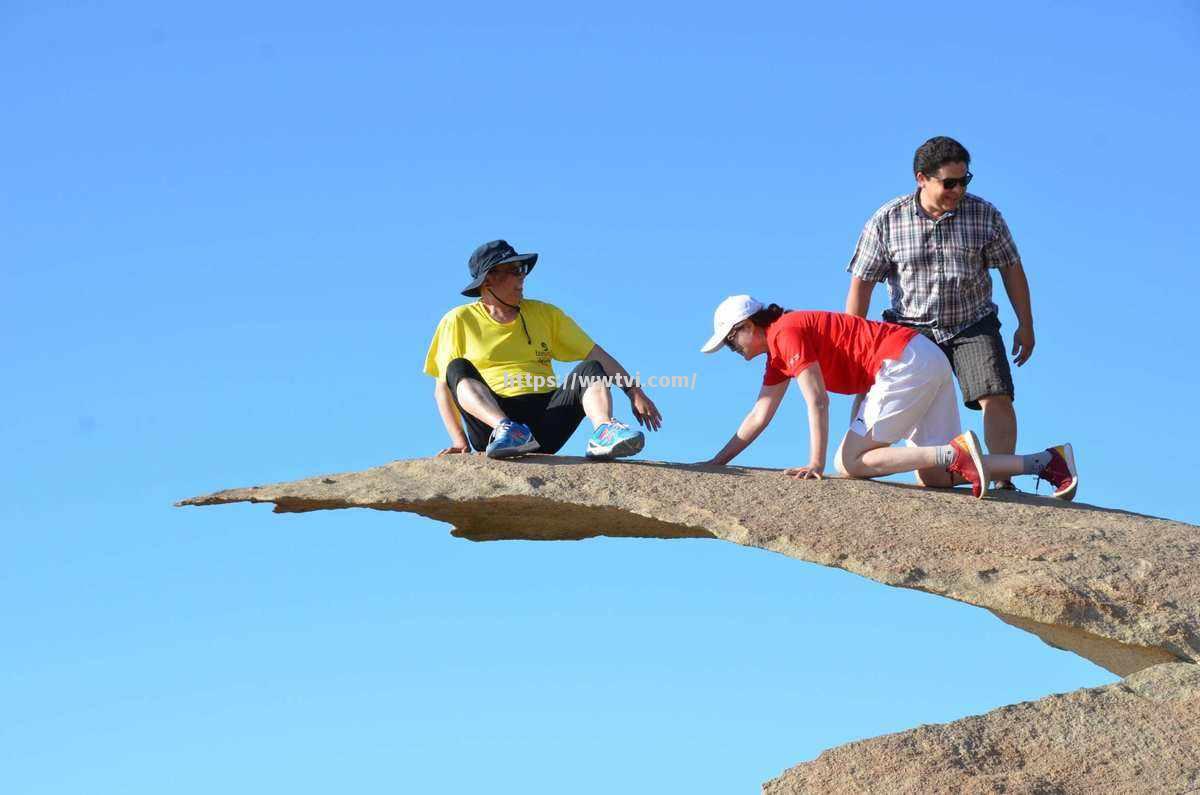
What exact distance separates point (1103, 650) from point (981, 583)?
2.77 ft

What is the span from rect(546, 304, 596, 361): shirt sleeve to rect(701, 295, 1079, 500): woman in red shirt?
0.90 m

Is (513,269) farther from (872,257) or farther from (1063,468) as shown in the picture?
(1063,468)

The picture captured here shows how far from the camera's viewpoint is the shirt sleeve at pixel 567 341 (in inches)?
364

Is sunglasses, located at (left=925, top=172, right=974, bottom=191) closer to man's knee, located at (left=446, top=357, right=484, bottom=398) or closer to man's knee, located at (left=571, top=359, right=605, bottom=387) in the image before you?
man's knee, located at (left=571, top=359, right=605, bottom=387)

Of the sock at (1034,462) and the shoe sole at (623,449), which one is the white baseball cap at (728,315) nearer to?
the shoe sole at (623,449)

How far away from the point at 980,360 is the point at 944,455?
90cm

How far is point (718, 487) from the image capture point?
8.59 metres

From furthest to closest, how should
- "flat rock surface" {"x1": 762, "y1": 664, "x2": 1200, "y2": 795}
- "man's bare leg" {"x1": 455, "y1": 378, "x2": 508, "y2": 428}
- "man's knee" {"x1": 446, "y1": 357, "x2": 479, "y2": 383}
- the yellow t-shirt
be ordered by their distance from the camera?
1. the yellow t-shirt
2. "man's knee" {"x1": 446, "y1": 357, "x2": 479, "y2": 383}
3. "man's bare leg" {"x1": 455, "y1": 378, "x2": 508, "y2": 428}
4. "flat rock surface" {"x1": 762, "y1": 664, "x2": 1200, "y2": 795}

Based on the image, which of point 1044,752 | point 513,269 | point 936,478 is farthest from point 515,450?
point 1044,752

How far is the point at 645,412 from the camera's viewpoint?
344 inches

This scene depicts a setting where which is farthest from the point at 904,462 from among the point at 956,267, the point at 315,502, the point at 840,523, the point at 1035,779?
the point at 315,502

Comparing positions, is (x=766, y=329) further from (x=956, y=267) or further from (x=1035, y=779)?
(x=1035, y=779)

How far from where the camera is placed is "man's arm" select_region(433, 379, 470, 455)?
29.6 ft

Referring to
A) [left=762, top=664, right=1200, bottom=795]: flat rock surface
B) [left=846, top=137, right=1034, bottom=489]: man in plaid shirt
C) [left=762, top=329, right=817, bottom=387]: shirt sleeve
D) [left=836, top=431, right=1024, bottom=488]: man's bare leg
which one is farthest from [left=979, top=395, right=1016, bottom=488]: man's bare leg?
[left=762, top=664, right=1200, bottom=795]: flat rock surface
